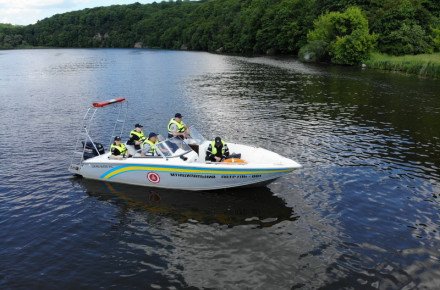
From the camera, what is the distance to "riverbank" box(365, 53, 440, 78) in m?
54.6

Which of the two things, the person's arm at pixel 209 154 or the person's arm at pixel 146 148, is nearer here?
the person's arm at pixel 209 154

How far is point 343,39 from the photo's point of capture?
7031 centimetres

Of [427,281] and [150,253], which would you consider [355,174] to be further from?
[150,253]

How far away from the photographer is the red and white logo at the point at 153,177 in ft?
59.8

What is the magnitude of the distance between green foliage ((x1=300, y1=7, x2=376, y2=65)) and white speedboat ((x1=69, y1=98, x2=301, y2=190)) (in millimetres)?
58323

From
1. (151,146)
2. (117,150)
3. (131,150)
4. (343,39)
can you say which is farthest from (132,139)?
(343,39)

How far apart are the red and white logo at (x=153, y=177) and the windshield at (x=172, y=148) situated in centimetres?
106

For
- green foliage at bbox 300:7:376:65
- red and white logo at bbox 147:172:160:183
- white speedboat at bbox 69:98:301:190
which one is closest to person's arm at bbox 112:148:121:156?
white speedboat at bbox 69:98:301:190

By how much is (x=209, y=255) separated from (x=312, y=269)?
354 centimetres

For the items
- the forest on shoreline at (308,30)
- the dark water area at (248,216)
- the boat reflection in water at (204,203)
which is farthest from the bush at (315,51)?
the boat reflection in water at (204,203)

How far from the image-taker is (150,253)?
1367 centimetres

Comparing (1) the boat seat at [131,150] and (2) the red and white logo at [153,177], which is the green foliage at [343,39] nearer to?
(1) the boat seat at [131,150]

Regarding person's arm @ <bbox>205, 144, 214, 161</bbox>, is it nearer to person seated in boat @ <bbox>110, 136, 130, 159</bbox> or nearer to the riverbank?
person seated in boat @ <bbox>110, 136, 130, 159</bbox>

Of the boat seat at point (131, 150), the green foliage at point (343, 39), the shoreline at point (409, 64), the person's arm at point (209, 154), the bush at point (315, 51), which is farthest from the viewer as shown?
the bush at point (315, 51)
